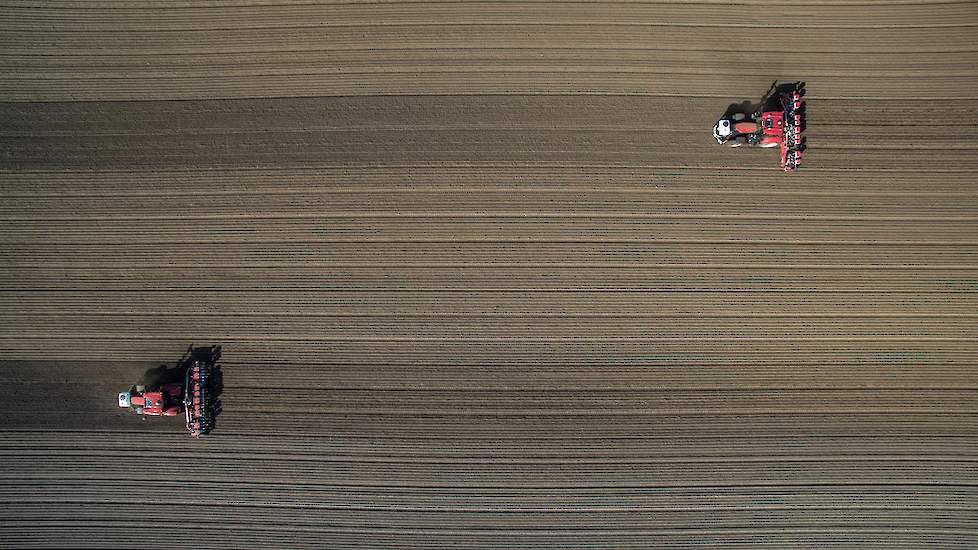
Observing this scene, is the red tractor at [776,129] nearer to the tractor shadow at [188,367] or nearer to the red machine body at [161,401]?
the tractor shadow at [188,367]

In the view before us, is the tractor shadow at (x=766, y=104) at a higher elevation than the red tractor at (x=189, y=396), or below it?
higher

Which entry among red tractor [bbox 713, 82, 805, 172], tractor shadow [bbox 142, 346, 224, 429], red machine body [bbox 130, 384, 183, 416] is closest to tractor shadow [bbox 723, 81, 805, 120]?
red tractor [bbox 713, 82, 805, 172]

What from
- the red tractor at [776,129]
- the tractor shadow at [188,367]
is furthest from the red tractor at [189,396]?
the red tractor at [776,129]

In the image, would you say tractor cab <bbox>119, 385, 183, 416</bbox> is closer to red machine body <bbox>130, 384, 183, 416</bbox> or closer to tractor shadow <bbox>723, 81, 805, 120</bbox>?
red machine body <bbox>130, 384, 183, 416</bbox>

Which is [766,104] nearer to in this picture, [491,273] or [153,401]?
[491,273]

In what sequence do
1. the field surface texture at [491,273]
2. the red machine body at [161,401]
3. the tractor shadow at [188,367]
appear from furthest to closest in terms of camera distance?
the tractor shadow at [188,367]
the field surface texture at [491,273]
the red machine body at [161,401]

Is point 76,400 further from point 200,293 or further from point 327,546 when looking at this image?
point 327,546
